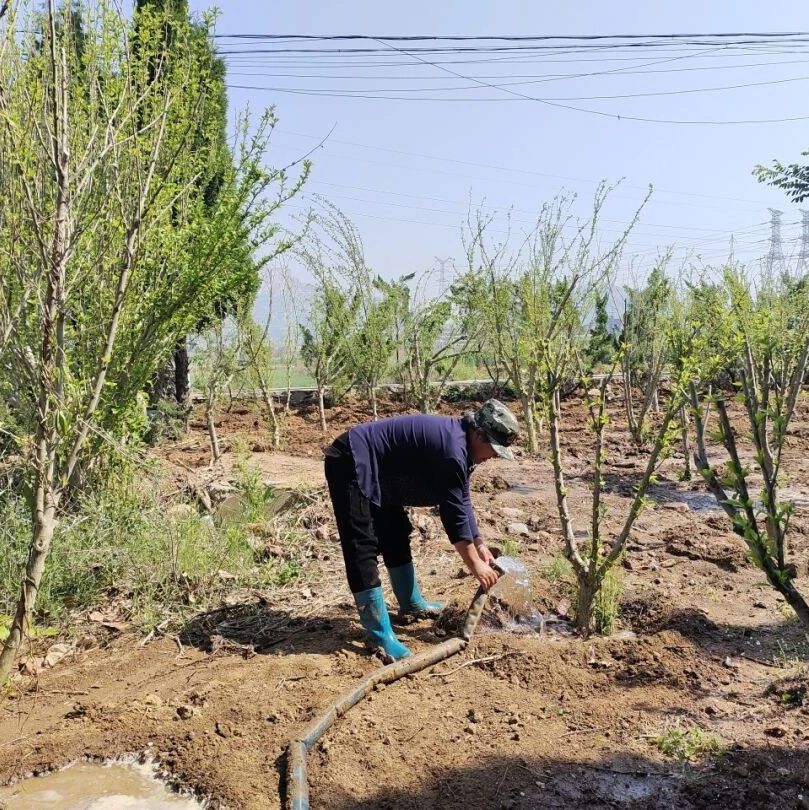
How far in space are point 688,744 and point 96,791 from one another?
2.42 m

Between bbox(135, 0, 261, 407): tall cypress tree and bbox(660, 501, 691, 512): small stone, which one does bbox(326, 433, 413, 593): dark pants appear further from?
bbox(660, 501, 691, 512): small stone

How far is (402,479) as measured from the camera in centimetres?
397

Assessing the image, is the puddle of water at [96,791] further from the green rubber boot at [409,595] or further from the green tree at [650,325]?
the green tree at [650,325]

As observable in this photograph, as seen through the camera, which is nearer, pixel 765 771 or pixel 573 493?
pixel 765 771

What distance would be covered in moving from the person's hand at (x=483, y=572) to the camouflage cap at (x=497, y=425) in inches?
22.3

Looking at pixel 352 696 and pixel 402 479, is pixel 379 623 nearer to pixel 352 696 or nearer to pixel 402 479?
pixel 352 696

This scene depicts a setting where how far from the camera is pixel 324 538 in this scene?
5.82m

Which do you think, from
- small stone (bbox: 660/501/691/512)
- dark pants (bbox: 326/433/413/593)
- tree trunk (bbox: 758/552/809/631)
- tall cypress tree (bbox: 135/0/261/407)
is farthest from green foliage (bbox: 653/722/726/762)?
small stone (bbox: 660/501/691/512)

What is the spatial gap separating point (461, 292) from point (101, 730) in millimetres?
9447

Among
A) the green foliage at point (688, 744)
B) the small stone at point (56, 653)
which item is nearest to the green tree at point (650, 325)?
the green foliage at point (688, 744)

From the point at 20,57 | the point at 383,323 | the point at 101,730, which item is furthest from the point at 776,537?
the point at 383,323

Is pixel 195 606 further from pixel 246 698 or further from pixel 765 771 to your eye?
pixel 765 771

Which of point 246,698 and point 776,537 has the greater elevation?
point 776,537

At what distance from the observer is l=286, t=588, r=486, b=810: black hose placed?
274cm
